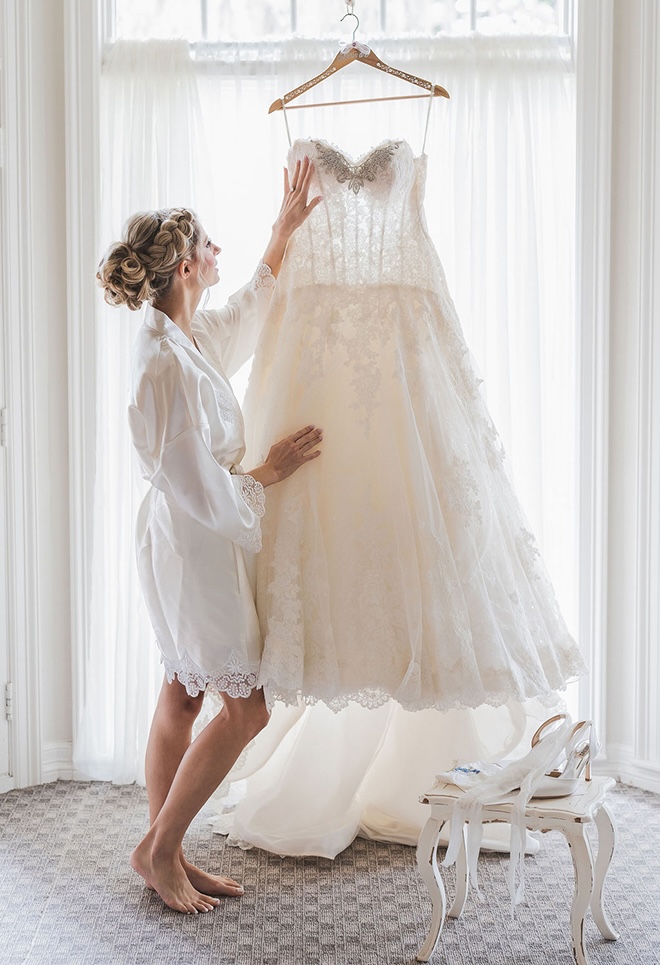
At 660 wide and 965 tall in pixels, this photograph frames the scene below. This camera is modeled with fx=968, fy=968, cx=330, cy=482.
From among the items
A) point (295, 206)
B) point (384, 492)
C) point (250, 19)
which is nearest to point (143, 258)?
point (295, 206)

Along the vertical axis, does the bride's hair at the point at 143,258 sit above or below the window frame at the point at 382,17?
below

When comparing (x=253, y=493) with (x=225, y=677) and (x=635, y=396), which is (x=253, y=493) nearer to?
(x=225, y=677)

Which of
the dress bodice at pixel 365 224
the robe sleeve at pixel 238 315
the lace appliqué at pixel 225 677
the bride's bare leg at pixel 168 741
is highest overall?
the dress bodice at pixel 365 224

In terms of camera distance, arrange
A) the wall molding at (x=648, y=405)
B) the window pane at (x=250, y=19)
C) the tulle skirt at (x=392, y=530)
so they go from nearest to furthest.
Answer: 1. the tulle skirt at (x=392, y=530)
2. the wall molding at (x=648, y=405)
3. the window pane at (x=250, y=19)

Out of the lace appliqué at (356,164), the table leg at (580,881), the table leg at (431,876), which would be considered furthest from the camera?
the lace appliqué at (356,164)

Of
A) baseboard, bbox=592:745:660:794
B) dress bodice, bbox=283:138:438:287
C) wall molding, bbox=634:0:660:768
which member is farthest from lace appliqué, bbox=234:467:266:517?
baseboard, bbox=592:745:660:794

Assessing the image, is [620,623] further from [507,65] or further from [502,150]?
[507,65]

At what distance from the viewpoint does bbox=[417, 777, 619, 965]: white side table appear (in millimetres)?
1938

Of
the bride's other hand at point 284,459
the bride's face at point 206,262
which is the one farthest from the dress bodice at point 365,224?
the bride's other hand at point 284,459

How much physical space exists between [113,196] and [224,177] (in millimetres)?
362

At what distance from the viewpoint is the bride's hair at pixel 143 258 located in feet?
7.30

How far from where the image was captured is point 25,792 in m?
3.13

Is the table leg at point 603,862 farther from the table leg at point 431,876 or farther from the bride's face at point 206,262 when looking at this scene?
the bride's face at point 206,262

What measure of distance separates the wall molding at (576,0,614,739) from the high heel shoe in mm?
1014
